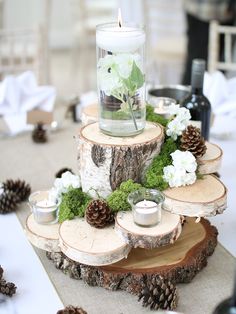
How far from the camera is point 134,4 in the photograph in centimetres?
397

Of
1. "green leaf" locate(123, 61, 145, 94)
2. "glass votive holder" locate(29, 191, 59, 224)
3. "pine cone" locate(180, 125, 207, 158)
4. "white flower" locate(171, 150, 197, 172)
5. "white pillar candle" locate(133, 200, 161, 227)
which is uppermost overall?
"green leaf" locate(123, 61, 145, 94)

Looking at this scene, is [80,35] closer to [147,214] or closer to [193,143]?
[193,143]

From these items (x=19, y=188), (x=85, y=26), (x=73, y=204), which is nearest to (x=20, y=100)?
(x=19, y=188)

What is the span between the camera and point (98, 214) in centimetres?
94

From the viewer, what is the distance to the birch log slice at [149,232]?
88cm

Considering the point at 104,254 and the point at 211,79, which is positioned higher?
the point at 211,79

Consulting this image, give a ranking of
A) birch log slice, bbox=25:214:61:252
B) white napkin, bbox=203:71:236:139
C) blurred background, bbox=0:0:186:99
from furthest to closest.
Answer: blurred background, bbox=0:0:186:99, white napkin, bbox=203:71:236:139, birch log slice, bbox=25:214:61:252

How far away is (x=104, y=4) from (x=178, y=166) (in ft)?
12.0

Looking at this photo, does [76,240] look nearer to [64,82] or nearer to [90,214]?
[90,214]

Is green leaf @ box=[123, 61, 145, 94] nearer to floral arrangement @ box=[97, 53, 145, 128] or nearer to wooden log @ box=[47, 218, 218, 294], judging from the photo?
floral arrangement @ box=[97, 53, 145, 128]

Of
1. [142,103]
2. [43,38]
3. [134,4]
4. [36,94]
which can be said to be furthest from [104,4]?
[142,103]

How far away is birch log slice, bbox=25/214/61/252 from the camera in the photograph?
97cm

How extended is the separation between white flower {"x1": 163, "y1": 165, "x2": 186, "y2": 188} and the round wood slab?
5.7 inches

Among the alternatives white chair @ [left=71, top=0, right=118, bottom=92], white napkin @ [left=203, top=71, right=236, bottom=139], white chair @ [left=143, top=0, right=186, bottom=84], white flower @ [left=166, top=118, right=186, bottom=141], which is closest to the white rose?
white flower @ [left=166, top=118, right=186, bottom=141]
